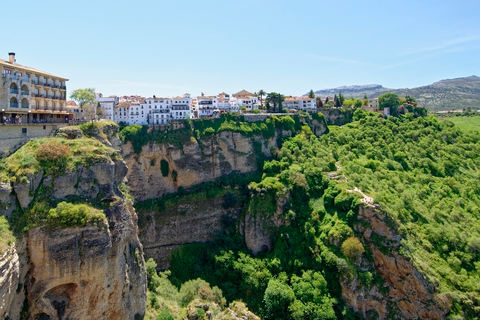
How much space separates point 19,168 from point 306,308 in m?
30.8

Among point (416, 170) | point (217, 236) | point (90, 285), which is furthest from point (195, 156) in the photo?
point (416, 170)

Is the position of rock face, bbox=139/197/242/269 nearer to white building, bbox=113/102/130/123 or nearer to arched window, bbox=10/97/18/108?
white building, bbox=113/102/130/123

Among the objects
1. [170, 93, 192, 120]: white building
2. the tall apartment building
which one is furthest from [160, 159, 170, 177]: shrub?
the tall apartment building

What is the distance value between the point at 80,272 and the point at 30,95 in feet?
60.7

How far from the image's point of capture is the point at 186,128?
178ft

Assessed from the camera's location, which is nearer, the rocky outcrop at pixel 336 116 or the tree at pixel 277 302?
the tree at pixel 277 302

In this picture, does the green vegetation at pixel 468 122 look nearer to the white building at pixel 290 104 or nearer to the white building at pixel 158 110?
the white building at pixel 290 104

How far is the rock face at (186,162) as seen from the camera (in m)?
50.1

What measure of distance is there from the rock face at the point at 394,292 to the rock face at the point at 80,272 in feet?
84.4

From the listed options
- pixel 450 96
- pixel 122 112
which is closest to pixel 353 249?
pixel 122 112

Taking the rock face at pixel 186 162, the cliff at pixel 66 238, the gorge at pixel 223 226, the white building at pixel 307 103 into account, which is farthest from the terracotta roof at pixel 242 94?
the cliff at pixel 66 238

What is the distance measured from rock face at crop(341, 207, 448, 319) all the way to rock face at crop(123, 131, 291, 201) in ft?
76.7

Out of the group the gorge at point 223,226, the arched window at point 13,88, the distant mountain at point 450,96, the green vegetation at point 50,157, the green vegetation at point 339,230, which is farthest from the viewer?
the distant mountain at point 450,96

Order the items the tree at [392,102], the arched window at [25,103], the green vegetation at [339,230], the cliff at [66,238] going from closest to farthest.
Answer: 1. the cliff at [66,238]
2. the arched window at [25,103]
3. the green vegetation at [339,230]
4. the tree at [392,102]
